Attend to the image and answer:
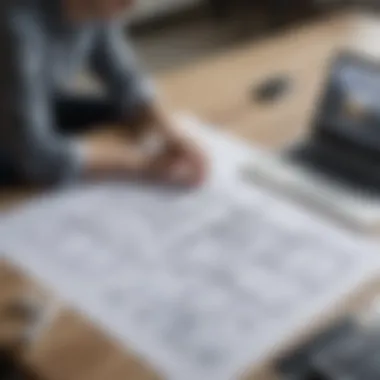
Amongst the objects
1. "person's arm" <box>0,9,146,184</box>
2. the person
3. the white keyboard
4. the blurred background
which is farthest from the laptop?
the blurred background

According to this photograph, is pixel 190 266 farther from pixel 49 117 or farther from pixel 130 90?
pixel 130 90

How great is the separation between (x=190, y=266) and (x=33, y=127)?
384mm

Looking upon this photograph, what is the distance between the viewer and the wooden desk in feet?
3.36

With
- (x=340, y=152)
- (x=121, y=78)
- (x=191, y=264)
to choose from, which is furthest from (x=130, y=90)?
(x=191, y=264)

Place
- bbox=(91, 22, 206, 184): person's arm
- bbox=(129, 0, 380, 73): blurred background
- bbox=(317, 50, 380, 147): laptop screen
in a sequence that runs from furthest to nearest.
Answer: bbox=(129, 0, 380, 73): blurred background
bbox=(91, 22, 206, 184): person's arm
bbox=(317, 50, 380, 147): laptop screen

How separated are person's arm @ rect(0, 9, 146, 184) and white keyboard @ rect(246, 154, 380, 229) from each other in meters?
0.21

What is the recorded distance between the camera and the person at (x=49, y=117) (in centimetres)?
134

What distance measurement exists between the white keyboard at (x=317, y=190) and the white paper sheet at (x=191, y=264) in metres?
0.03

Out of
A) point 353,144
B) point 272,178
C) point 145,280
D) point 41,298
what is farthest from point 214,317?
point 353,144

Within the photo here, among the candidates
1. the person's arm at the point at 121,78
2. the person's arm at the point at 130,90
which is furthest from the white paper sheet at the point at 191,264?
the person's arm at the point at 121,78

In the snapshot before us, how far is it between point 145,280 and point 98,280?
65mm

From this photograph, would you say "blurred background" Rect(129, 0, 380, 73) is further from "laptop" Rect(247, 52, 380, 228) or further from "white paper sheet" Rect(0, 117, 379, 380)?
"white paper sheet" Rect(0, 117, 379, 380)

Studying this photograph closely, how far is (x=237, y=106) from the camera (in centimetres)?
160

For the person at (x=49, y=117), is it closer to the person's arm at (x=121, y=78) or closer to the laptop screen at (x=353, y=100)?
the person's arm at (x=121, y=78)
